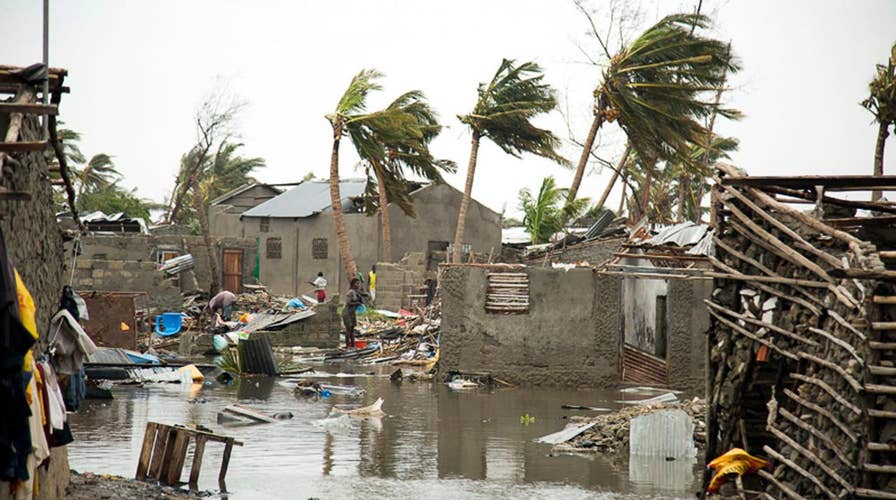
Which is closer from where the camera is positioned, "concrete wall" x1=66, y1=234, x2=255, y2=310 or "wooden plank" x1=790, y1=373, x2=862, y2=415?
"wooden plank" x1=790, y1=373, x2=862, y2=415

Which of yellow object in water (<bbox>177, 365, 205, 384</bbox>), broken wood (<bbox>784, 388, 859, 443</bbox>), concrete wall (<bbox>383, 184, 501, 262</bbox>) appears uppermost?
concrete wall (<bbox>383, 184, 501, 262</bbox>)

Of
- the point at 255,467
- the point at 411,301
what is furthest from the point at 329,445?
the point at 411,301

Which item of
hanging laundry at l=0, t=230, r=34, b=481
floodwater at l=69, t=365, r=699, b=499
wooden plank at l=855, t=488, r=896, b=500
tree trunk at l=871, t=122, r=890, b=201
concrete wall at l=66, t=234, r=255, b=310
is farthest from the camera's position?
concrete wall at l=66, t=234, r=255, b=310

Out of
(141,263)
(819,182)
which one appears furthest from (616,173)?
(819,182)

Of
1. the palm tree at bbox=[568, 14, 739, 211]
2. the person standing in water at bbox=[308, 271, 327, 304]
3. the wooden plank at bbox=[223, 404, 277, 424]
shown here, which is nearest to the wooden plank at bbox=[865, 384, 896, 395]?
the wooden plank at bbox=[223, 404, 277, 424]

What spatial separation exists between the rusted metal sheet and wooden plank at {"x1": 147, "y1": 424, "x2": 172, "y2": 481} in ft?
35.3

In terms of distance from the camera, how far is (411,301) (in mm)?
36938

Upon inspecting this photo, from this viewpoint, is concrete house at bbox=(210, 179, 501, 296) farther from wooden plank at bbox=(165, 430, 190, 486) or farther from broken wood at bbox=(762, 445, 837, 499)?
broken wood at bbox=(762, 445, 837, 499)

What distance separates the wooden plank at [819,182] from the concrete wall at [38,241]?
6.13 metres

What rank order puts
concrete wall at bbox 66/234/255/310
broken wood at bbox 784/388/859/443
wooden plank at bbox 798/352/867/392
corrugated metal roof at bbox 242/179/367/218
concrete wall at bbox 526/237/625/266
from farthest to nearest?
corrugated metal roof at bbox 242/179/367/218
concrete wall at bbox 526/237/625/266
concrete wall at bbox 66/234/255/310
broken wood at bbox 784/388/859/443
wooden plank at bbox 798/352/867/392

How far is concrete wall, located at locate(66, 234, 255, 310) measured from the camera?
32594 millimetres

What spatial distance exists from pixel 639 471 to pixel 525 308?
7527 millimetres

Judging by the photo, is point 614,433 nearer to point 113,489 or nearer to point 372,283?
point 113,489

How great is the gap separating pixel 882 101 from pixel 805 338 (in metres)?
14.9
